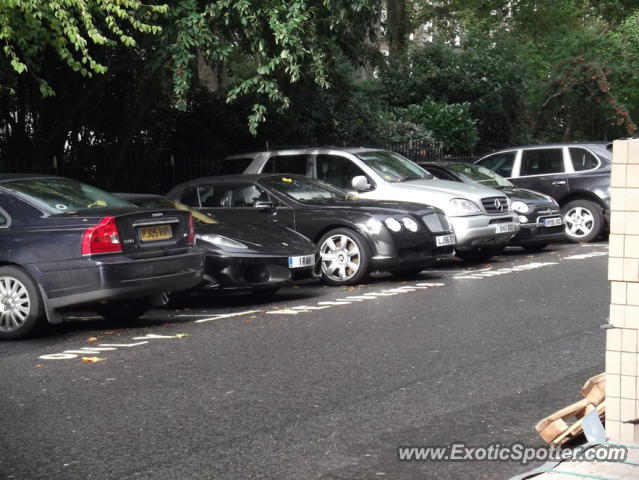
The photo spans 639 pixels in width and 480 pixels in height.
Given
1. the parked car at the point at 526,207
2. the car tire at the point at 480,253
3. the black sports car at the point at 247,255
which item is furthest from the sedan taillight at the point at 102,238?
the parked car at the point at 526,207

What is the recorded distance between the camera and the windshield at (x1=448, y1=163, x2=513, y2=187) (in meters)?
18.9

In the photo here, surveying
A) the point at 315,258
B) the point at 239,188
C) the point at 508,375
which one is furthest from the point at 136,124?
the point at 508,375

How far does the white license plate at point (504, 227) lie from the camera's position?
16391 millimetres

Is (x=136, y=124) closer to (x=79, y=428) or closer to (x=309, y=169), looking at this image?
(x=309, y=169)

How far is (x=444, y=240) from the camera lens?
14625mm

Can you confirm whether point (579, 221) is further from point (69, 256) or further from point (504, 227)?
point (69, 256)

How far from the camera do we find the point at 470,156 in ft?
91.4

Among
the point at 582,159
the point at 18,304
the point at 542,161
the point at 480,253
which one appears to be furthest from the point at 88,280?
the point at 542,161

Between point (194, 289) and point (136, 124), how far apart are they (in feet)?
25.6

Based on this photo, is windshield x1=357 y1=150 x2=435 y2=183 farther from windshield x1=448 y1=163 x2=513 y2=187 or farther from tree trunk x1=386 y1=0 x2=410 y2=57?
tree trunk x1=386 y1=0 x2=410 y2=57

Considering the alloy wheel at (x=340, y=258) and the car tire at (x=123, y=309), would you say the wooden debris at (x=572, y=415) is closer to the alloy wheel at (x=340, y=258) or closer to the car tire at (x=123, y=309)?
the car tire at (x=123, y=309)

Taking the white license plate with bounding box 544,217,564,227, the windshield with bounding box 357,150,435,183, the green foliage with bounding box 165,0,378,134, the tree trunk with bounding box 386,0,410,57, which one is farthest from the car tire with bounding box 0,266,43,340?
the tree trunk with bounding box 386,0,410,57

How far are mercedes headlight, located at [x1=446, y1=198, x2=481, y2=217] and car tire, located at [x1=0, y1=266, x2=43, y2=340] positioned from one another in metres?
7.69

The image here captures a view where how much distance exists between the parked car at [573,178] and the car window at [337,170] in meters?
5.03
